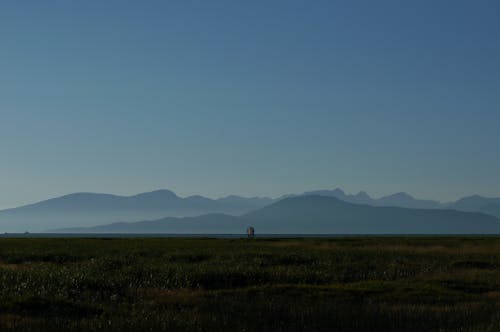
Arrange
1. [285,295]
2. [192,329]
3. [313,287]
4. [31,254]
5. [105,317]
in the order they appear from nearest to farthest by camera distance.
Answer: [192,329] → [105,317] → [285,295] → [313,287] → [31,254]

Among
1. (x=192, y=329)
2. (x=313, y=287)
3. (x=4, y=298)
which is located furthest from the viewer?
(x=313, y=287)

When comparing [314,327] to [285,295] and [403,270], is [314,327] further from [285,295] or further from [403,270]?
[403,270]

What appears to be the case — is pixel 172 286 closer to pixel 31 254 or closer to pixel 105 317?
pixel 105 317

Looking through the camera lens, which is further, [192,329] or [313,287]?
[313,287]

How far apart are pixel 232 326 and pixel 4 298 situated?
9142 millimetres

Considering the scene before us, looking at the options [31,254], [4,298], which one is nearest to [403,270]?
[4,298]

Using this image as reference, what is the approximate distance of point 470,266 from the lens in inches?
1689

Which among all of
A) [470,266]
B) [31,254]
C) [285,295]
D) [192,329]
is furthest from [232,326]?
[31,254]

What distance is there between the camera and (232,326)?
1867cm

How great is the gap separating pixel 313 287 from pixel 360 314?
7.81 m

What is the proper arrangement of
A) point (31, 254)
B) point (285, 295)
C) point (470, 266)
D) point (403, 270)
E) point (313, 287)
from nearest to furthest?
point (285, 295), point (313, 287), point (403, 270), point (470, 266), point (31, 254)

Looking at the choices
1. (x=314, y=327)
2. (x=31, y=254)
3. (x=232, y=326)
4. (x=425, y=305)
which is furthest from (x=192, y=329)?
(x=31, y=254)

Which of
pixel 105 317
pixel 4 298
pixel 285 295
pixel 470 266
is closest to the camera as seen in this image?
pixel 105 317

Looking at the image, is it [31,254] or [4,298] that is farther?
[31,254]
